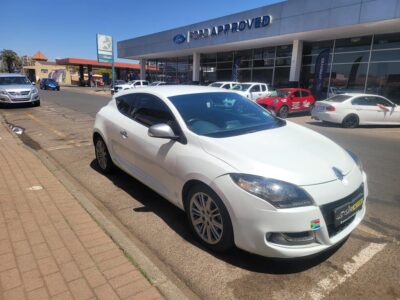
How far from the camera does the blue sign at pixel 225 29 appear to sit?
22141 mm

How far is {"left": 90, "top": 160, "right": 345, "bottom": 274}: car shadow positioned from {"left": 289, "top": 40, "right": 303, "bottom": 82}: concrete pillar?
20.3 m

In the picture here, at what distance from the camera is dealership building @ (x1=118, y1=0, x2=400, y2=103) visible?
1784 cm

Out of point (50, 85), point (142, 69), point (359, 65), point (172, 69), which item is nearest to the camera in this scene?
point (359, 65)

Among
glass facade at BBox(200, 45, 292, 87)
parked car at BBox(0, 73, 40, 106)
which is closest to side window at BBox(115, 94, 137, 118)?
parked car at BBox(0, 73, 40, 106)

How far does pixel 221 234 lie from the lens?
3.00 meters

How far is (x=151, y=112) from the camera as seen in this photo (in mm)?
4230

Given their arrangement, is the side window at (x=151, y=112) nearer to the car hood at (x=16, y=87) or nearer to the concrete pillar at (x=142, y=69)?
the car hood at (x=16, y=87)

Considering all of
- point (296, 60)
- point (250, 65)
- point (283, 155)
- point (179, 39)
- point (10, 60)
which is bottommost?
point (283, 155)

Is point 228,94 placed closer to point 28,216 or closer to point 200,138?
point 200,138

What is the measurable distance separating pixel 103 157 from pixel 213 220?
3.06 meters

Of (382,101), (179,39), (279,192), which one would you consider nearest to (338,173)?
(279,192)

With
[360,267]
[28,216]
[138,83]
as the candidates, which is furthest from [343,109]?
[138,83]

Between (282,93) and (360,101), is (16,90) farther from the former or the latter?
(360,101)

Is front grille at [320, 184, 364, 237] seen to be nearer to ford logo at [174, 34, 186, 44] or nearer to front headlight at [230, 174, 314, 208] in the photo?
front headlight at [230, 174, 314, 208]
